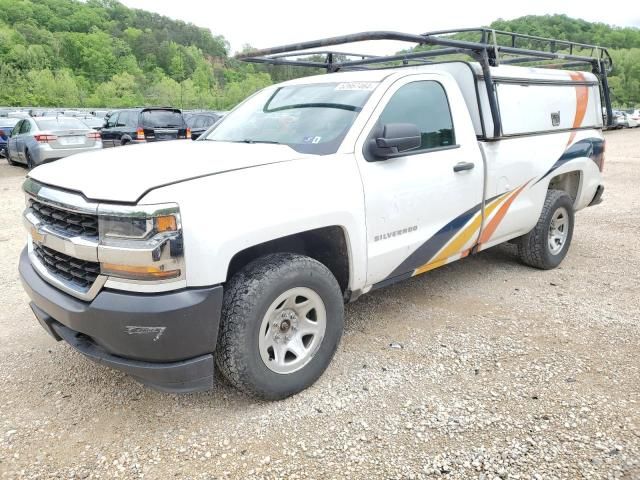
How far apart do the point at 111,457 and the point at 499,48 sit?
4.00 metres

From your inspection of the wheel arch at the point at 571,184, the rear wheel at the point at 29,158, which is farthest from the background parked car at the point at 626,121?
the rear wheel at the point at 29,158

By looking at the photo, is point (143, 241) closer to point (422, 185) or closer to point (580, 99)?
point (422, 185)

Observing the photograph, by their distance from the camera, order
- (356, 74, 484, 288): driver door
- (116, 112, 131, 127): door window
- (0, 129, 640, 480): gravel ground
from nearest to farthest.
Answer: (0, 129, 640, 480): gravel ground → (356, 74, 484, 288): driver door → (116, 112, 131, 127): door window

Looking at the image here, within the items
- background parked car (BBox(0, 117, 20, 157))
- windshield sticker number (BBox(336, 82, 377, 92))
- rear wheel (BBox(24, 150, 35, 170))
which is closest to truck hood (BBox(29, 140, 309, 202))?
windshield sticker number (BBox(336, 82, 377, 92))

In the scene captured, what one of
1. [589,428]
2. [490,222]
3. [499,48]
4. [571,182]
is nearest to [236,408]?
[589,428]

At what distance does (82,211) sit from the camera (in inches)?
97.5

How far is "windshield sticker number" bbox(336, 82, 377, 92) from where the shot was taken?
3.51 metres

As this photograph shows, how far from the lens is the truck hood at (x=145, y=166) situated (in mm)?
2475

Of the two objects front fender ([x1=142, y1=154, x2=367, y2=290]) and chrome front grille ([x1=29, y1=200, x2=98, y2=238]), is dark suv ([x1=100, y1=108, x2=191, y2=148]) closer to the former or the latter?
chrome front grille ([x1=29, y1=200, x2=98, y2=238])

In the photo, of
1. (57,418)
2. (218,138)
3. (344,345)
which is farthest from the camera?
(218,138)

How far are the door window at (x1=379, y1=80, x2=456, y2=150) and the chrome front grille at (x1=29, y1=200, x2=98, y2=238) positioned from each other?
6.21 feet

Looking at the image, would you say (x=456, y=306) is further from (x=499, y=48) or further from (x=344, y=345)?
(x=499, y=48)

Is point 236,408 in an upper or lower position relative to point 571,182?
lower

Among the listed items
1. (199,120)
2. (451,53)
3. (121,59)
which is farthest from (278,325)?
(121,59)
